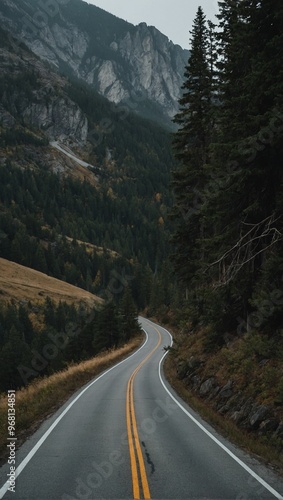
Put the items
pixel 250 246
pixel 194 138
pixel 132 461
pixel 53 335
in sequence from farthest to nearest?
pixel 53 335
pixel 194 138
pixel 250 246
pixel 132 461

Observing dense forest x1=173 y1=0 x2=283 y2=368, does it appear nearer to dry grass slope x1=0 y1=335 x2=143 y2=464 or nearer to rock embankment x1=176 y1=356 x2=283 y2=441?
rock embankment x1=176 y1=356 x2=283 y2=441

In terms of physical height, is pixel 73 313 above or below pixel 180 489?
below

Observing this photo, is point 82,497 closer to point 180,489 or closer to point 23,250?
point 180,489

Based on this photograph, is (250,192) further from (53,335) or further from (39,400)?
(53,335)

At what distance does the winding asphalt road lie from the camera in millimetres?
7234

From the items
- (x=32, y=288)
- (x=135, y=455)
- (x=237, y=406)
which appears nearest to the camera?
(x=135, y=455)

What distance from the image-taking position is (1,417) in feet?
41.3

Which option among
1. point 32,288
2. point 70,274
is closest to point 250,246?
point 32,288

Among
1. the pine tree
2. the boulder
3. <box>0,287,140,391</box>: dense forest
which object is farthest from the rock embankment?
<box>0,287,140,391</box>: dense forest

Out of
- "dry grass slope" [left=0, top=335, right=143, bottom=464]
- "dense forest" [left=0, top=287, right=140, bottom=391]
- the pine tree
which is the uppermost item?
the pine tree

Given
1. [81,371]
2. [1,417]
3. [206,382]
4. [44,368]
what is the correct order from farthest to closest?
[44,368] → [81,371] → [206,382] → [1,417]

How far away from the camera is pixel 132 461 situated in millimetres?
8844

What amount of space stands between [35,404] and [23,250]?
113 meters

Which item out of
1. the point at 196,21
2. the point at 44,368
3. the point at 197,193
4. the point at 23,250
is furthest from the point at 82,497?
the point at 23,250
